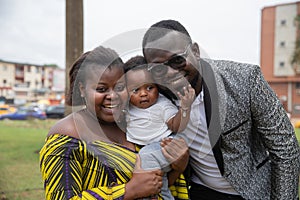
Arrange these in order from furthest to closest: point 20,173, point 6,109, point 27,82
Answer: point 27,82 < point 6,109 < point 20,173

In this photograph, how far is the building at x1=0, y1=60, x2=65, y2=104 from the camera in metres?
25.2

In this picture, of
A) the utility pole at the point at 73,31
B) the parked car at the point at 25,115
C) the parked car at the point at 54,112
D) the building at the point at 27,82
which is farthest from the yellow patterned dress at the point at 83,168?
the building at the point at 27,82

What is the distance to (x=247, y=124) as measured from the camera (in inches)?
65.4

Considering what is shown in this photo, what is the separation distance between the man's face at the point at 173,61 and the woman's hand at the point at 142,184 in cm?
39

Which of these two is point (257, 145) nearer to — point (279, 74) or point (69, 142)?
point (69, 142)

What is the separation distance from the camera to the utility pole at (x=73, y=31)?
5.23 metres

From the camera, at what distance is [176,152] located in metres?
1.60

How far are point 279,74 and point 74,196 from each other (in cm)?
3211

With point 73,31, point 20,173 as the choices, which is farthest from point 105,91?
point 20,173

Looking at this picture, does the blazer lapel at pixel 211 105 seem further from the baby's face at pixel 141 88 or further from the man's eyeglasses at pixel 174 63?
the baby's face at pixel 141 88

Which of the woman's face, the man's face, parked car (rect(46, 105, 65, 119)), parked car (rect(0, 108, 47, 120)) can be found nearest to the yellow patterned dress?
the woman's face

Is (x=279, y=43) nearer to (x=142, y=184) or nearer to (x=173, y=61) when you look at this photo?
(x=173, y=61)

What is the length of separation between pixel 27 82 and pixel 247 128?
30.3 meters

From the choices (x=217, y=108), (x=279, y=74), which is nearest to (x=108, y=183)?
(x=217, y=108)
